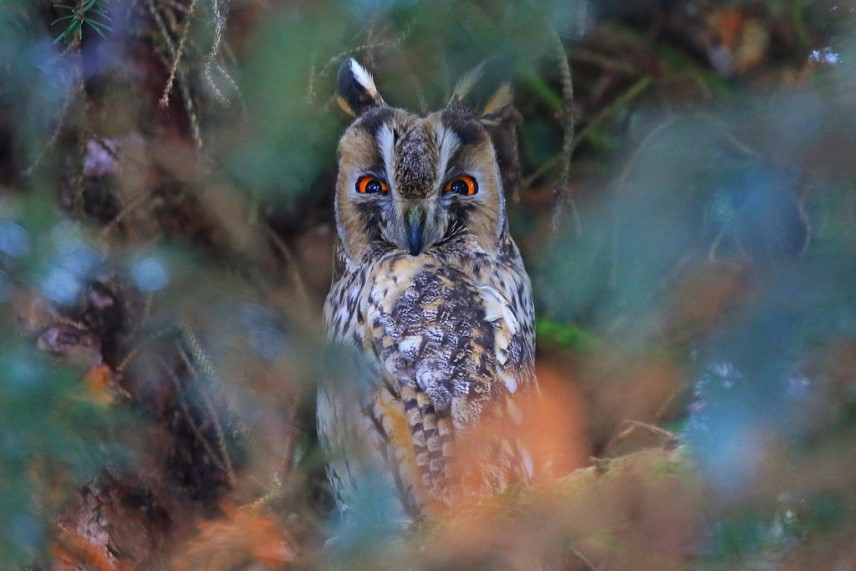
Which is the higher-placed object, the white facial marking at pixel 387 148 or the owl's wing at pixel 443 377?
the white facial marking at pixel 387 148

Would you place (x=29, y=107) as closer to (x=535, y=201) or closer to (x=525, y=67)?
(x=525, y=67)

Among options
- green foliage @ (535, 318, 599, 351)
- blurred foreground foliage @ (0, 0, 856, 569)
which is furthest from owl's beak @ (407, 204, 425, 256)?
green foliage @ (535, 318, 599, 351)

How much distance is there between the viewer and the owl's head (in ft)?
5.79

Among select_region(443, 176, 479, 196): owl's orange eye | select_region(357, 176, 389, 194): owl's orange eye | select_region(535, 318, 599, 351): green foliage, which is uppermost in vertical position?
select_region(357, 176, 389, 194): owl's orange eye

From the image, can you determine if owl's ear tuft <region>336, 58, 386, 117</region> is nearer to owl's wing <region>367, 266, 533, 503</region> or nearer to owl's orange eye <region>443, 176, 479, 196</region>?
owl's orange eye <region>443, 176, 479, 196</region>

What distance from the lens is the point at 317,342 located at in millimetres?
1192

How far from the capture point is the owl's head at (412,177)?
5.79 feet

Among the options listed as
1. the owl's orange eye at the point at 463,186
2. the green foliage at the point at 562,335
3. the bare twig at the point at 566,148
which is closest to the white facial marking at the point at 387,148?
the owl's orange eye at the point at 463,186

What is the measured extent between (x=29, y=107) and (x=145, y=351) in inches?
21.1

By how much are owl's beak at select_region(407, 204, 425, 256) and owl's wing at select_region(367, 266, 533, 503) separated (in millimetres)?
74

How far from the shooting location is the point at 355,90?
6.32 ft

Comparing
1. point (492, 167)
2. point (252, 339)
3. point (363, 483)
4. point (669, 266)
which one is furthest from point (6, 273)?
point (492, 167)

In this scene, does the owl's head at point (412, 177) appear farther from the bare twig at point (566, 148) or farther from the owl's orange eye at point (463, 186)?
the bare twig at point (566, 148)

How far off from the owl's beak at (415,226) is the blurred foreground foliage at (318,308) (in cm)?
26
